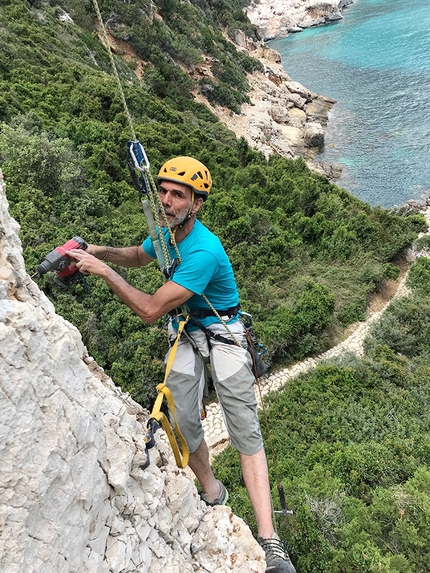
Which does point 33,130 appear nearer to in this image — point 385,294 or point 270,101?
point 385,294

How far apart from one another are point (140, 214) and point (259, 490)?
36.0 feet

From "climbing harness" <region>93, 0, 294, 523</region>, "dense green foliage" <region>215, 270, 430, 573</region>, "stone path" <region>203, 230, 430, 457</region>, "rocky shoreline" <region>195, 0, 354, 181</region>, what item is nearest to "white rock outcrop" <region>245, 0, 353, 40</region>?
"rocky shoreline" <region>195, 0, 354, 181</region>

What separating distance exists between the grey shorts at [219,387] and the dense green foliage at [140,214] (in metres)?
3.19

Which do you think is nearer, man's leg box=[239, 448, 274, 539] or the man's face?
the man's face

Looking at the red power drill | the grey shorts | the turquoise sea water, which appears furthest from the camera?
the turquoise sea water

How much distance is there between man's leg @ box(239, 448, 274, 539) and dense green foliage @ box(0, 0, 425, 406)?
3.65 metres

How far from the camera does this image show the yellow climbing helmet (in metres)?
3.74

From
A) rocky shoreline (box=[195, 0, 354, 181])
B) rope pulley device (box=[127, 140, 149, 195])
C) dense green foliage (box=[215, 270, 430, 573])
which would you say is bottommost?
rocky shoreline (box=[195, 0, 354, 181])

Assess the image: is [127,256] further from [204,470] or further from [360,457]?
[360,457]

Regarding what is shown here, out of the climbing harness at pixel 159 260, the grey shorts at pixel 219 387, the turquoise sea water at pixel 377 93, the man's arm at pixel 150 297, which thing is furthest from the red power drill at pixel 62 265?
the turquoise sea water at pixel 377 93

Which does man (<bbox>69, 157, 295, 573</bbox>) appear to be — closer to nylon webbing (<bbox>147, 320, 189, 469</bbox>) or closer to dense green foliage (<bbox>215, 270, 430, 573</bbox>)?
nylon webbing (<bbox>147, 320, 189, 469</bbox>)

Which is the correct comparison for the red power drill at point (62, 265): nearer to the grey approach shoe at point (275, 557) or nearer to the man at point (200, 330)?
the man at point (200, 330)

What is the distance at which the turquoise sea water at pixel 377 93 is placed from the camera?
31.7 meters

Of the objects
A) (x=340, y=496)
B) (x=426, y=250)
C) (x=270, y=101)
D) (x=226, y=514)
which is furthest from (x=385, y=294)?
(x=270, y=101)
